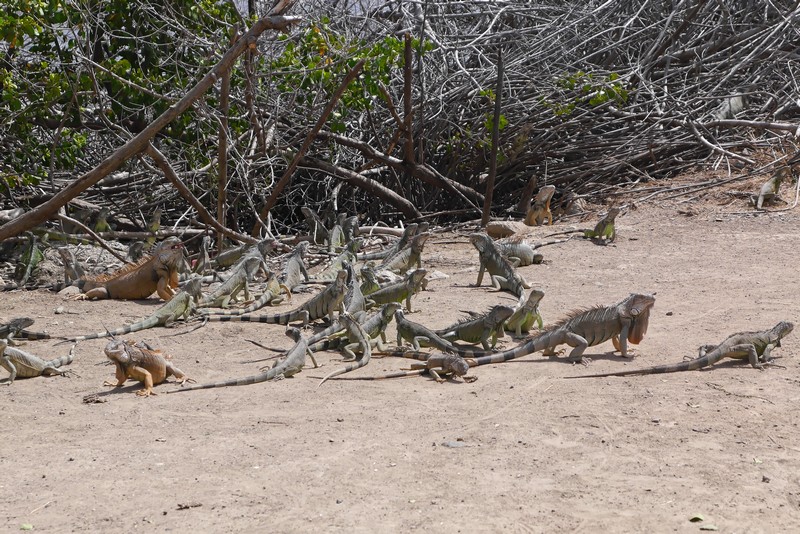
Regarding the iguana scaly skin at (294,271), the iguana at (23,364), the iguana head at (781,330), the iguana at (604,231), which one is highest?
the iguana at (604,231)

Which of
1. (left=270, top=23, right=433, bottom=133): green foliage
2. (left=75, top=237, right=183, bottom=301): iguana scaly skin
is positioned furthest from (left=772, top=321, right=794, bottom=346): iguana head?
(left=270, top=23, right=433, bottom=133): green foliage

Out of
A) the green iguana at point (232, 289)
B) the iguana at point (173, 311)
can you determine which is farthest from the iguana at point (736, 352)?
the green iguana at point (232, 289)

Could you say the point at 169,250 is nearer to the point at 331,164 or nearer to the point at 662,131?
the point at 331,164

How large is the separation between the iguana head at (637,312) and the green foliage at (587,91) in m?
7.11

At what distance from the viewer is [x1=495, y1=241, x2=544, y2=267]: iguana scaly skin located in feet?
35.2

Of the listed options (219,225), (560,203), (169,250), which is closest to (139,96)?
(219,225)

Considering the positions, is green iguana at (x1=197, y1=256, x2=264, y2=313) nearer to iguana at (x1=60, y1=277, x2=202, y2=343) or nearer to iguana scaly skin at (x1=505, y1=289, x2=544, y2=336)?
iguana at (x1=60, y1=277, x2=202, y2=343)

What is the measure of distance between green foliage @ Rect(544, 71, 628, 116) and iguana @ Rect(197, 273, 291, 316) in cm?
592

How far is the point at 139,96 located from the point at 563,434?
896cm

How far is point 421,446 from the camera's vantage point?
5180mm

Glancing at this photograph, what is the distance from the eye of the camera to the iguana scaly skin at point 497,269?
31.3 feet

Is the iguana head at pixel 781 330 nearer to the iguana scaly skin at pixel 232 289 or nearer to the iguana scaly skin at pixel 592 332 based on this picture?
the iguana scaly skin at pixel 592 332

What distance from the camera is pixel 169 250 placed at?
9.54 meters

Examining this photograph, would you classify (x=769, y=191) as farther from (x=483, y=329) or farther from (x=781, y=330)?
(x=483, y=329)
